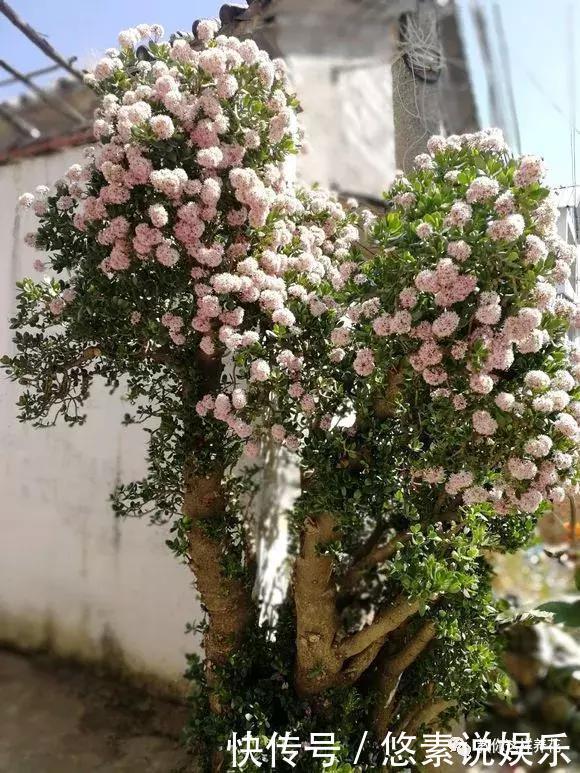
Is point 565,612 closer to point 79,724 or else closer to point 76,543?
point 79,724

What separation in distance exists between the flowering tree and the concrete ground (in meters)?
0.88

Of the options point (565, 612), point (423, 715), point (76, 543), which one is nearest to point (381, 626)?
point (423, 715)

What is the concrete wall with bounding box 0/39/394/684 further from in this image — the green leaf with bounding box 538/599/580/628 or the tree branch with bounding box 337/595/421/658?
the green leaf with bounding box 538/599/580/628

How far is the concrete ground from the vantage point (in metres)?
3.86

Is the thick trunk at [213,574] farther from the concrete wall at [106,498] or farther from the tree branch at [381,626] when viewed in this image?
the concrete wall at [106,498]

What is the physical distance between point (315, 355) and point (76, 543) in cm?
311

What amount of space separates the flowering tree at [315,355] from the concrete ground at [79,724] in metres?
0.88

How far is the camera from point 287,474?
4387mm

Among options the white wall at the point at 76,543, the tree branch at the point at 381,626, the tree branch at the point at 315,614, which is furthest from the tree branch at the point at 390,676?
the white wall at the point at 76,543

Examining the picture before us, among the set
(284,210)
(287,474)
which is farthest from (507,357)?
(287,474)

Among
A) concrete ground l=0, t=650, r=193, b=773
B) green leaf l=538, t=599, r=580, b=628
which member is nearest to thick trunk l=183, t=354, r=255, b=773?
concrete ground l=0, t=650, r=193, b=773

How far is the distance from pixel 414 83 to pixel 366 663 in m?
4.18

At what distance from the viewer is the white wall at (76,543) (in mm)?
4492

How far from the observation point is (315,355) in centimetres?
266
